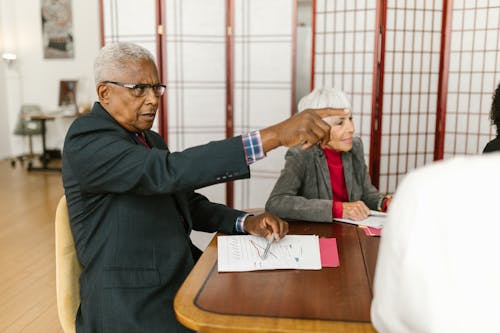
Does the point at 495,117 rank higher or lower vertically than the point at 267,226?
higher

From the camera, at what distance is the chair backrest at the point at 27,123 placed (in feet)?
24.2

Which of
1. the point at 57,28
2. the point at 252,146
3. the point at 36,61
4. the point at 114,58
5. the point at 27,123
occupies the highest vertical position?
the point at 57,28

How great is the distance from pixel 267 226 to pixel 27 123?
272 inches

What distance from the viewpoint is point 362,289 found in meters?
1.19

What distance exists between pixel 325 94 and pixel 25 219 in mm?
3535

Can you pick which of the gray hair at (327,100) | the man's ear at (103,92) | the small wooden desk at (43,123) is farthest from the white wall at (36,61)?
the man's ear at (103,92)

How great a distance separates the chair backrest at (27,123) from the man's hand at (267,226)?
661 centimetres

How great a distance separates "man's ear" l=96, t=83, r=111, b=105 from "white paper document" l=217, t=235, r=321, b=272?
570 millimetres

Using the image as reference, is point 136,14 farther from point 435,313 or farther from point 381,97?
point 435,313

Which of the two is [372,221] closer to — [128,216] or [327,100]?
[327,100]

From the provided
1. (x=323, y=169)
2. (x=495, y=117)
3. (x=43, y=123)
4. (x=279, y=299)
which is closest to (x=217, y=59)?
(x=323, y=169)

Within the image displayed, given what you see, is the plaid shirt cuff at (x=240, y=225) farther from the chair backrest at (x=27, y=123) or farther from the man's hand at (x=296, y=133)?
the chair backrest at (x=27, y=123)

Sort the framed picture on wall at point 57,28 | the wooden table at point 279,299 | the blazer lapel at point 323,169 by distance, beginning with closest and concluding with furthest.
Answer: the wooden table at point 279,299
the blazer lapel at point 323,169
the framed picture on wall at point 57,28

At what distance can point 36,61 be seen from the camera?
765 cm
